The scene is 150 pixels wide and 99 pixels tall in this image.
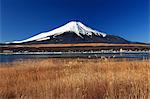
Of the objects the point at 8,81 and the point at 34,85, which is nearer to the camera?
the point at 34,85

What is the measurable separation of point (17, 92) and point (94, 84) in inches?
83.6

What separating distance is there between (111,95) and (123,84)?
126 cm

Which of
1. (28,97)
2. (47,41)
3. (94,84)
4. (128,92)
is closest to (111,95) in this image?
(128,92)

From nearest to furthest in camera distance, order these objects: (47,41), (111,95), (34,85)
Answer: (111,95) < (34,85) < (47,41)

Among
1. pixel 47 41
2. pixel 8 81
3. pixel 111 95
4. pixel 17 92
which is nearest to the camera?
pixel 111 95

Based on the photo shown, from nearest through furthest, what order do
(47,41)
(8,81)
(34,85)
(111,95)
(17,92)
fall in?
(111,95)
(17,92)
(34,85)
(8,81)
(47,41)

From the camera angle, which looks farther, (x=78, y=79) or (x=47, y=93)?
(x=78, y=79)

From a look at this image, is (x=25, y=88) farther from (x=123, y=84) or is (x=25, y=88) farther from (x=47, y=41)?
(x=47, y=41)

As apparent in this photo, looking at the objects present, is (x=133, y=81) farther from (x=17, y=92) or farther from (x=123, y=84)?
(x=17, y=92)

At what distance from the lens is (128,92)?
871cm

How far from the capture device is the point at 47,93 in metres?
8.56

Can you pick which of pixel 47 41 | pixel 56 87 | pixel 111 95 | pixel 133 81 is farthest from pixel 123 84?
pixel 47 41

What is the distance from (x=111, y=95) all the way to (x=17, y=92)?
8.54 ft

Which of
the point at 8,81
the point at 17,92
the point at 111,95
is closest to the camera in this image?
the point at 111,95
